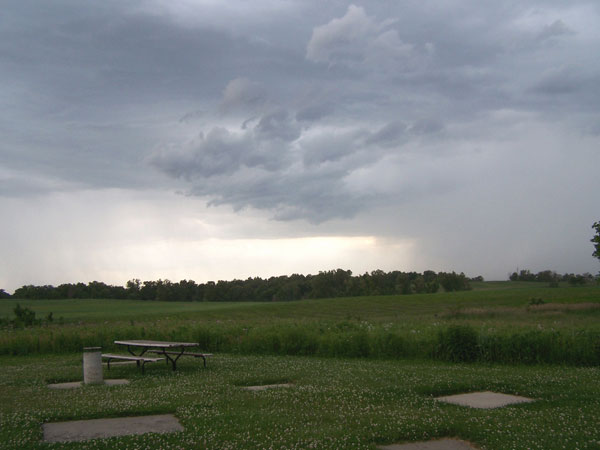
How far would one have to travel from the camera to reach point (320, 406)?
29.2ft

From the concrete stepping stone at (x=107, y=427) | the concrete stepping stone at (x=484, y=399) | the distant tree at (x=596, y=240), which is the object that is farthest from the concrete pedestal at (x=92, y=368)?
the distant tree at (x=596, y=240)

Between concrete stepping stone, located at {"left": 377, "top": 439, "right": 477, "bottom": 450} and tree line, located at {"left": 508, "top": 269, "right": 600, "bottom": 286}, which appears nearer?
concrete stepping stone, located at {"left": 377, "top": 439, "right": 477, "bottom": 450}

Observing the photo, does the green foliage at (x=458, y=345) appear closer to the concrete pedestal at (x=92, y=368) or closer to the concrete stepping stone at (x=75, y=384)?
the concrete stepping stone at (x=75, y=384)

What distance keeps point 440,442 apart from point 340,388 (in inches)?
138

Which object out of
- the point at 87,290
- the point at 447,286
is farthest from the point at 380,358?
the point at 87,290

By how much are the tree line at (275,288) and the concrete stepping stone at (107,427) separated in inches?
3634

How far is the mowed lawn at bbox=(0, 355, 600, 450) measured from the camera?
697 cm

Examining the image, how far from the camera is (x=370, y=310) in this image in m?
54.9

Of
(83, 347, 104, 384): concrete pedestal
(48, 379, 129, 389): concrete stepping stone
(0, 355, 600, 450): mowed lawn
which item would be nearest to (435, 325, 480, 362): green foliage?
(0, 355, 600, 450): mowed lawn

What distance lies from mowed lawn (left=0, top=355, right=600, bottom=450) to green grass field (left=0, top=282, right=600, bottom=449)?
0.03 m

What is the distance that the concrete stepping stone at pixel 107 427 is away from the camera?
24.0ft

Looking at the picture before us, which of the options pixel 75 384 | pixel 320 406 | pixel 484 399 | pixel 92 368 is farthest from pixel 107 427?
pixel 484 399

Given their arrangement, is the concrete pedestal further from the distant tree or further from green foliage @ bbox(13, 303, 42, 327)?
the distant tree

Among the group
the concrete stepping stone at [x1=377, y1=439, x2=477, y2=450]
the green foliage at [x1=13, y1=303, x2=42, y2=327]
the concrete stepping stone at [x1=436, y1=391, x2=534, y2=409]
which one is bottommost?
the concrete stepping stone at [x1=436, y1=391, x2=534, y2=409]
